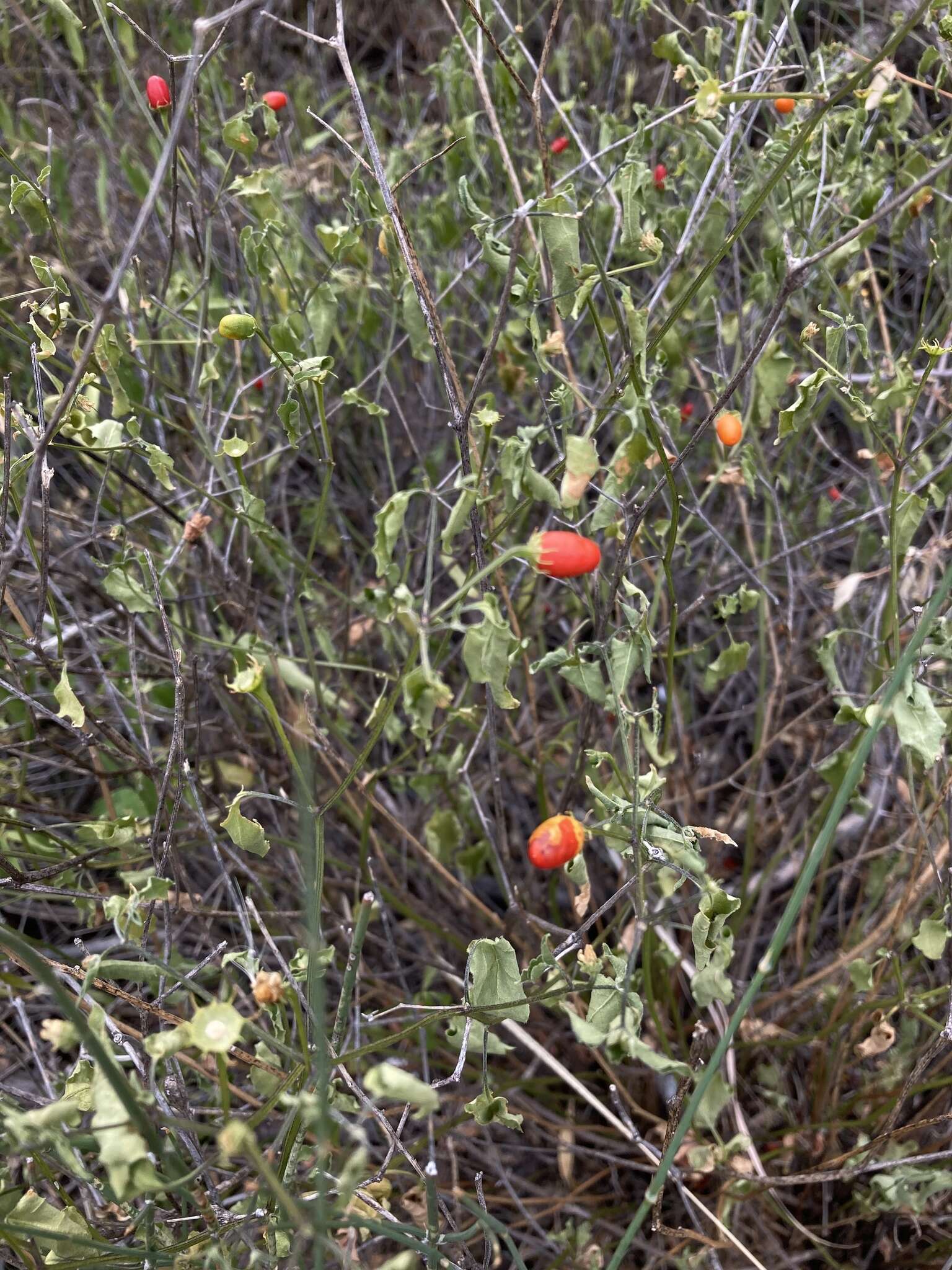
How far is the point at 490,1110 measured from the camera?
2.74 ft

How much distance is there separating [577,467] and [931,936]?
56 centimetres

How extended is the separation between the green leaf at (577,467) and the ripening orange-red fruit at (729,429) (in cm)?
29

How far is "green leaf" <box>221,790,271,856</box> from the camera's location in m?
0.82

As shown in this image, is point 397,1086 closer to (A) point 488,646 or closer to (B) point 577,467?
(A) point 488,646

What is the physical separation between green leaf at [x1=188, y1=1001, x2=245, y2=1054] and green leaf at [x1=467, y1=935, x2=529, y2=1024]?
22cm

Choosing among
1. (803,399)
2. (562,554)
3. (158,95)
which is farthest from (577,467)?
(158,95)

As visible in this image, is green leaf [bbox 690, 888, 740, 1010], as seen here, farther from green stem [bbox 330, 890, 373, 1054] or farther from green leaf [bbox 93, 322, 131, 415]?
green leaf [bbox 93, 322, 131, 415]

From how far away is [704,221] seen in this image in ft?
4.27

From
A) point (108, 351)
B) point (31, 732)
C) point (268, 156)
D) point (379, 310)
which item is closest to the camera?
point (108, 351)

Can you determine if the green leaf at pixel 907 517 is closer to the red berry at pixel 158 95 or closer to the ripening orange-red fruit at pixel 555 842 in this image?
the ripening orange-red fruit at pixel 555 842

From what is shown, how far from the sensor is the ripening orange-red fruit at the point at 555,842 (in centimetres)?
80

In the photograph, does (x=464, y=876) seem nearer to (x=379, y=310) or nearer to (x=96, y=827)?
(x=96, y=827)

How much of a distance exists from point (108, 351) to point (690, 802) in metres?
0.91

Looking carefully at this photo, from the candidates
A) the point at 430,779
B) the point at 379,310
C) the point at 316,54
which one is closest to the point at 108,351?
the point at 379,310
